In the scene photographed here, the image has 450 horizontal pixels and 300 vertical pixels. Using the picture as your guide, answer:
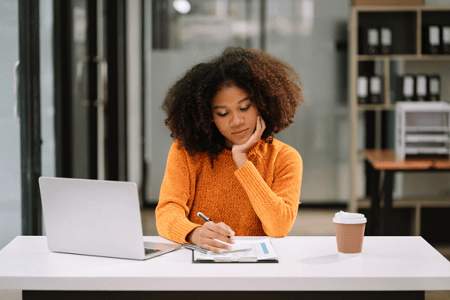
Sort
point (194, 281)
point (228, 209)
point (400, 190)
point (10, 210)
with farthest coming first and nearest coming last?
point (400, 190) < point (10, 210) < point (228, 209) < point (194, 281)

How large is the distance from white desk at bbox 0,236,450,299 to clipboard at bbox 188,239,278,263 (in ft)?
0.08

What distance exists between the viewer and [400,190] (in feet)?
14.3

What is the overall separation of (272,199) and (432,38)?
2.98 meters

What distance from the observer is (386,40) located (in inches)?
153

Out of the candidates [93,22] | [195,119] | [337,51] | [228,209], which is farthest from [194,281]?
[337,51]

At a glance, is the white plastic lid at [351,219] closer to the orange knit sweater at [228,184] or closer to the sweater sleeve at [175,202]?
the orange knit sweater at [228,184]

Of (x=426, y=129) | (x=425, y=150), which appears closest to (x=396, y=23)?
(x=426, y=129)

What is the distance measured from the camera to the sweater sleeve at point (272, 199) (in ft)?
4.65

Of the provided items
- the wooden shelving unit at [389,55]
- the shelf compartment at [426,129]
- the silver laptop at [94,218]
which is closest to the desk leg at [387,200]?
the shelf compartment at [426,129]

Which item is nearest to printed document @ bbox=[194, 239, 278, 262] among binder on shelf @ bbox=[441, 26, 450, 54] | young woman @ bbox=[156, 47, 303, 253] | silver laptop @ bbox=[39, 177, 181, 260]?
silver laptop @ bbox=[39, 177, 181, 260]

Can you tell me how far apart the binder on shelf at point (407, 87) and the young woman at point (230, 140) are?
232cm

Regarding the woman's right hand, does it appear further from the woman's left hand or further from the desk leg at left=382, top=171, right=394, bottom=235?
the desk leg at left=382, top=171, right=394, bottom=235

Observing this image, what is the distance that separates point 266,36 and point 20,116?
3072 mm

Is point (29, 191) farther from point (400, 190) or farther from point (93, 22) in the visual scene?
point (400, 190)
